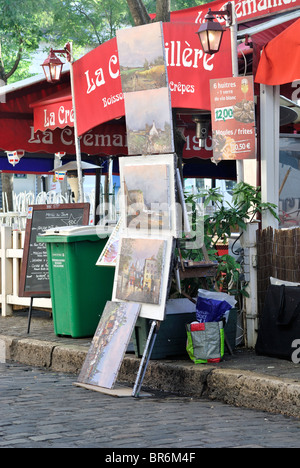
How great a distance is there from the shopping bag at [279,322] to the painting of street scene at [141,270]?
112cm

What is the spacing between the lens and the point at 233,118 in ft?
24.9

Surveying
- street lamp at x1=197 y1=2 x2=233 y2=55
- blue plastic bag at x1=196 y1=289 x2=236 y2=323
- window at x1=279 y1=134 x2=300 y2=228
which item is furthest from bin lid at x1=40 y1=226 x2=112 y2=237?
street lamp at x1=197 y1=2 x2=233 y2=55

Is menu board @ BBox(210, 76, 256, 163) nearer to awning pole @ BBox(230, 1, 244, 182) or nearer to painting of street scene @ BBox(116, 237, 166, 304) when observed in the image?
awning pole @ BBox(230, 1, 244, 182)

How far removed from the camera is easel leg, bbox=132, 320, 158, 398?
6.27m

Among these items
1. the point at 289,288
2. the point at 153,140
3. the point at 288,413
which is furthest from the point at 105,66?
the point at 288,413

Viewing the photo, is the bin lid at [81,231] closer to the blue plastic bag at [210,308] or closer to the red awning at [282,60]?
the blue plastic bag at [210,308]

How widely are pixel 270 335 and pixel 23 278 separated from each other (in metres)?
3.47

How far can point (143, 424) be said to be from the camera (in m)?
5.25

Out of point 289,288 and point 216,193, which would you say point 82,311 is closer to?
point 216,193

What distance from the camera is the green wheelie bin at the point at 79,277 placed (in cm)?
827

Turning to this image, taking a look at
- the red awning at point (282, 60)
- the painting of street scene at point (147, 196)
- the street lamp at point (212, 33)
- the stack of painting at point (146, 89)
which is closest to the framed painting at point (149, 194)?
the painting of street scene at point (147, 196)

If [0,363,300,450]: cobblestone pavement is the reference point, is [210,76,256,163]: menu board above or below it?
above

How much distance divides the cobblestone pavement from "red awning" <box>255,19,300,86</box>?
3047 millimetres

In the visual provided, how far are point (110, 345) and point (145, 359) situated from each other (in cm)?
32
